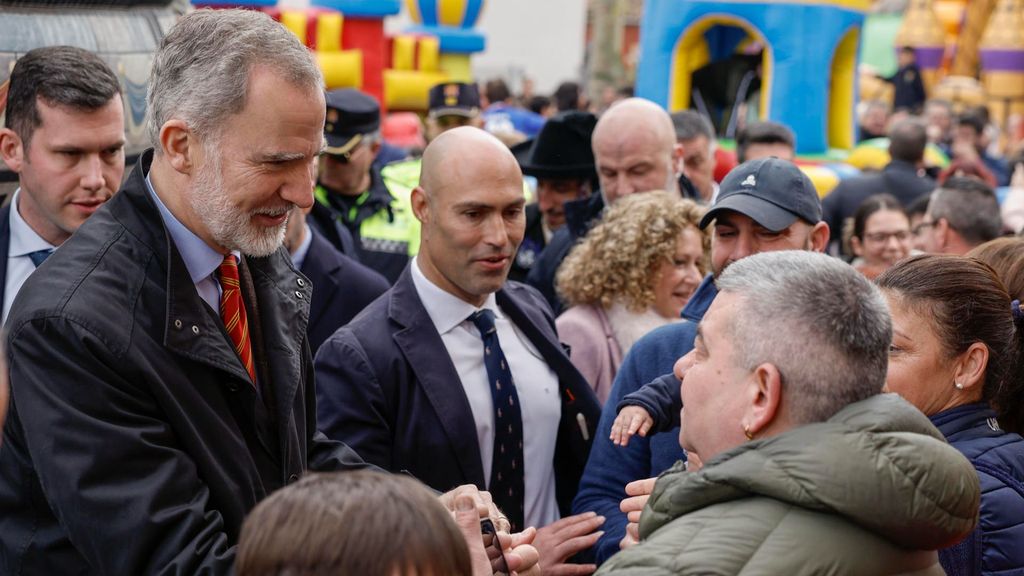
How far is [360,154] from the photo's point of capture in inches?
256

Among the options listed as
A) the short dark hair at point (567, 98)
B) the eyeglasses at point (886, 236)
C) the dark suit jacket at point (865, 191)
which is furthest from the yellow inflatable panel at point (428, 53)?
the eyeglasses at point (886, 236)

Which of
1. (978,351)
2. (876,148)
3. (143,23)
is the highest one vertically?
(143,23)

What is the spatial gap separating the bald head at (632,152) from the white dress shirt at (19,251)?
2.56m

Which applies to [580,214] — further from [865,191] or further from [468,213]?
[865,191]

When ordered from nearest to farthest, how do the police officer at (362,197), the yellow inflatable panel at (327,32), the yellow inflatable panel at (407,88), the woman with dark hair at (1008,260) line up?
1. the woman with dark hair at (1008,260)
2. the police officer at (362,197)
3. the yellow inflatable panel at (327,32)
4. the yellow inflatable panel at (407,88)

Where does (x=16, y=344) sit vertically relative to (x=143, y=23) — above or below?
below

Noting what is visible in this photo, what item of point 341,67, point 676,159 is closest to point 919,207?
point 676,159

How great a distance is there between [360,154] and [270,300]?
12.5ft

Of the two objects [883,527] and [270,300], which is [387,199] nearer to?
[270,300]

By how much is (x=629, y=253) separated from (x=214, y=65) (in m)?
2.14

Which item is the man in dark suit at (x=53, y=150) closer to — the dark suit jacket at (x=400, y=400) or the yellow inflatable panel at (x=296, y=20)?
the dark suit jacket at (x=400, y=400)

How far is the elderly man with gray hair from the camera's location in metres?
2.26

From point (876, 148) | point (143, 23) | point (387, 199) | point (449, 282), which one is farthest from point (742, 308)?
point (876, 148)

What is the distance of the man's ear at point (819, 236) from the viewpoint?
3.87 metres
